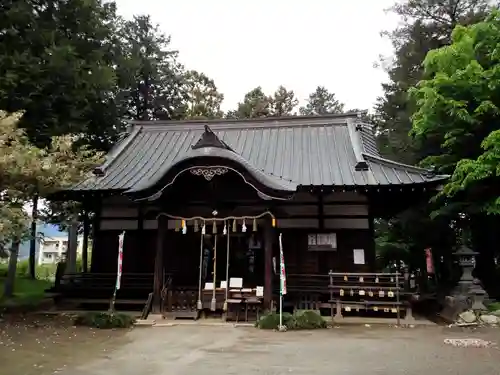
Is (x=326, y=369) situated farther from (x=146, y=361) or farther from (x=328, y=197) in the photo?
(x=328, y=197)

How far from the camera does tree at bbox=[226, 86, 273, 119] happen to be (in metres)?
37.2

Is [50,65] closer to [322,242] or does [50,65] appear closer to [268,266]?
[268,266]

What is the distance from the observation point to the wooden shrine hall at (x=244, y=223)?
457 inches

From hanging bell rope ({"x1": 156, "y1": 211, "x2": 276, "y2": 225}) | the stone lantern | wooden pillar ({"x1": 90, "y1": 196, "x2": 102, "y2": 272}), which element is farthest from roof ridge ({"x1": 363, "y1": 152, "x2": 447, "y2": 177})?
wooden pillar ({"x1": 90, "y1": 196, "x2": 102, "y2": 272})

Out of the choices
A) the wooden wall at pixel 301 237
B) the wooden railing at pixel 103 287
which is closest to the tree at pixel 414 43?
the wooden wall at pixel 301 237

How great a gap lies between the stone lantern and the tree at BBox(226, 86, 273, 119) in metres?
25.8

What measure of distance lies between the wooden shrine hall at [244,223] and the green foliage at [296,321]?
989mm

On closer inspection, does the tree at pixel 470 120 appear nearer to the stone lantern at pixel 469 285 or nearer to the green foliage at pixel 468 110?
the green foliage at pixel 468 110

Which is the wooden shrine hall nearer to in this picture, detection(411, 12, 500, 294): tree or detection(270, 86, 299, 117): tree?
detection(411, 12, 500, 294): tree

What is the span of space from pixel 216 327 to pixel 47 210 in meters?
15.1

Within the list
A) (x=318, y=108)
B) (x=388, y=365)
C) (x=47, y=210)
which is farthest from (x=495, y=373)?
A: (x=318, y=108)

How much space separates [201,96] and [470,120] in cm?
2494

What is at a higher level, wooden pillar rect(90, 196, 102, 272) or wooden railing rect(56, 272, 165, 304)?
wooden pillar rect(90, 196, 102, 272)

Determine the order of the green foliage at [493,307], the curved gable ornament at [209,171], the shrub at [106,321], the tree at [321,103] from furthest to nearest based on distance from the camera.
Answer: the tree at [321,103] < the curved gable ornament at [209,171] < the green foliage at [493,307] < the shrub at [106,321]
